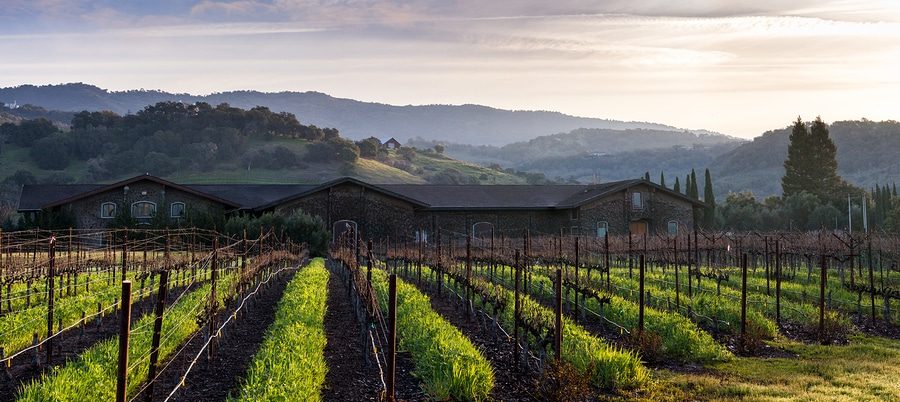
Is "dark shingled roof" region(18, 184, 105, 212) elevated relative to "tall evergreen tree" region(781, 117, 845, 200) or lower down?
lower down

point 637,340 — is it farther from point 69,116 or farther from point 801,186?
point 69,116

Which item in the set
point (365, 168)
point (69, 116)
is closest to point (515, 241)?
point (365, 168)

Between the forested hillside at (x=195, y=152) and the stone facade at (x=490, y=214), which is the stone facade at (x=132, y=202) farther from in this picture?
the forested hillside at (x=195, y=152)

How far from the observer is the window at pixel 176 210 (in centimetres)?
4174

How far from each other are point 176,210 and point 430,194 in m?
15.2

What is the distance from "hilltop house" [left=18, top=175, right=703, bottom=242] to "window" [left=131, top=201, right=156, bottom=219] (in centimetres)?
5

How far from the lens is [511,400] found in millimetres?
10070

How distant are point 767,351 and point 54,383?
36.8 ft

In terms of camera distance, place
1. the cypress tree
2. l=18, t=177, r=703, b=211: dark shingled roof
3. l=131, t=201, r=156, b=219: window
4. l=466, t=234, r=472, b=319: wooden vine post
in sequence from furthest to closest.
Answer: the cypress tree
l=18, t=177, r=703, b=211: dark shingled roof
l=131, t=201, r=156, b=219: window
l=466, t=234, r=472, b=319: wooden vine post

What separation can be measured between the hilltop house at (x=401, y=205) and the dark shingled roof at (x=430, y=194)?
0.20 ft

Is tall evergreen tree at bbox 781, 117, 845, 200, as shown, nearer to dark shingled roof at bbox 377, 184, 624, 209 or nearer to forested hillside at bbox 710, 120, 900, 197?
dark shingled roof at bbox 377, 184, 624, 209

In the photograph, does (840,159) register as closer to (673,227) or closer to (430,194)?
(673,227)

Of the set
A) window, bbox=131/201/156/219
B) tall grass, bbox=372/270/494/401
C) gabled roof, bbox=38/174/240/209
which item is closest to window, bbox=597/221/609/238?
gabled roof, bbox=38/174/240/209

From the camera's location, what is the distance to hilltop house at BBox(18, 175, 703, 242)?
41.4 meters
